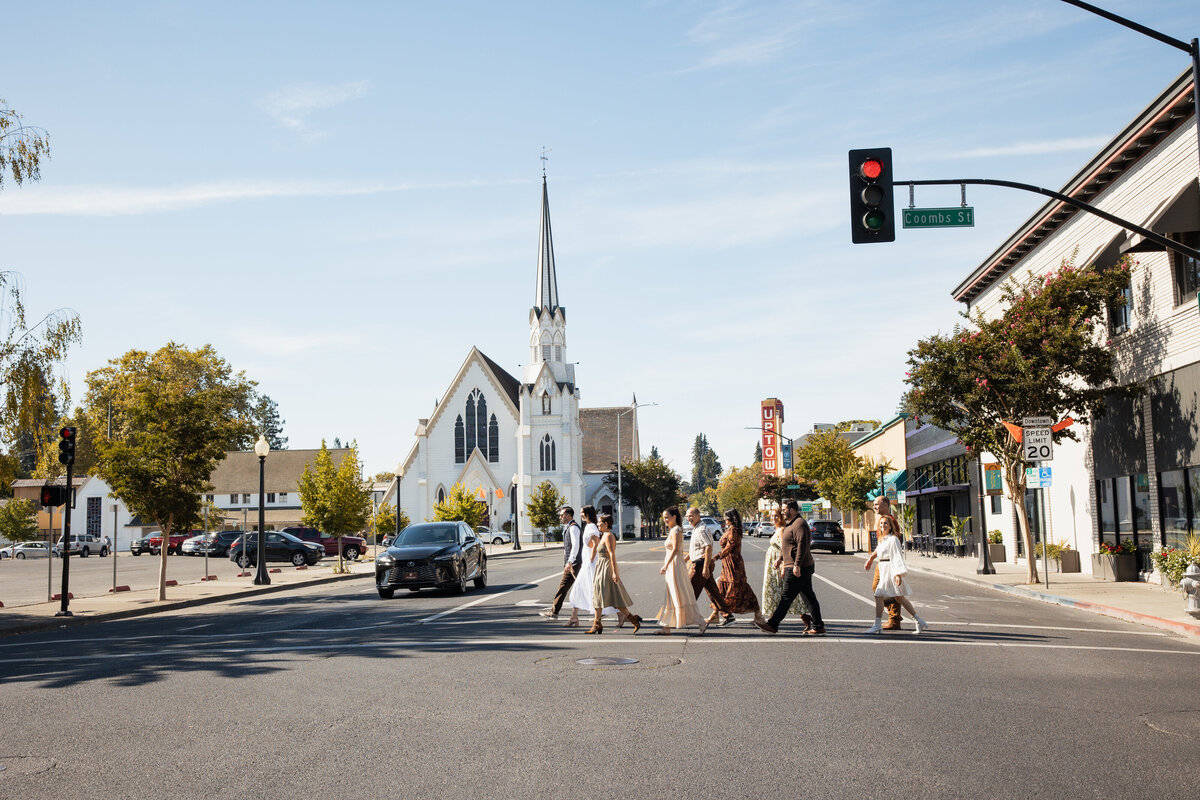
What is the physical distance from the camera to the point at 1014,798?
5.84 metres

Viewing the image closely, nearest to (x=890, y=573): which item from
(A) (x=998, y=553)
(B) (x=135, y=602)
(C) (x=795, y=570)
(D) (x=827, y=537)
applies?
(C) (x=795, y=570)

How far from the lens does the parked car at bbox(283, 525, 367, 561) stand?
4938cm

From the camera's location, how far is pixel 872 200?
1384cm

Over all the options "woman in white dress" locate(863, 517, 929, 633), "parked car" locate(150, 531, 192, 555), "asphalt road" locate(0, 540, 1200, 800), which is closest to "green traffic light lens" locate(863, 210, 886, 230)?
"woman in white dress" locate(863, 517, 929, 633)

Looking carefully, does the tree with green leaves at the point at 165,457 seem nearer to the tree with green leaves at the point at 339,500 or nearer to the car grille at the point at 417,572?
the car grille at the point at 417,572

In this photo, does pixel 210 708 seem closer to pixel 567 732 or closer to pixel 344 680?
pixel 344 680

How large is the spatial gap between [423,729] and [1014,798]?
4.29 meters

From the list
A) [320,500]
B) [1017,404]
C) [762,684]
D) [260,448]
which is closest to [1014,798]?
[762,684]

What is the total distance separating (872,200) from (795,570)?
5.09 meters

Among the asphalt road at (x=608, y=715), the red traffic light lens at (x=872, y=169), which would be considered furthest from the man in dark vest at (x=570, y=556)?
the red traffic light lens at (x=872, y=169)

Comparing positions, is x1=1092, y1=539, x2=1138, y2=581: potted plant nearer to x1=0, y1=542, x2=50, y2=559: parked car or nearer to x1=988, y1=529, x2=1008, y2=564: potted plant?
x1=988, y1=529, x2=1008, y2=564: potted plant

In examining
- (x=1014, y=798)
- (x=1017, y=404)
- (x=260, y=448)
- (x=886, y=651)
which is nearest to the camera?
(x=1014, y=798)

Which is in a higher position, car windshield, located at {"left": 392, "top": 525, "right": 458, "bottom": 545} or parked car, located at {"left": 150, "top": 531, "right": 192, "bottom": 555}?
car windshield, located at {"left": 392, "top": 525, "right": 458, "bottom": 545}

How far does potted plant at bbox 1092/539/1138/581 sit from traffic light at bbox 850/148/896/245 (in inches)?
545
